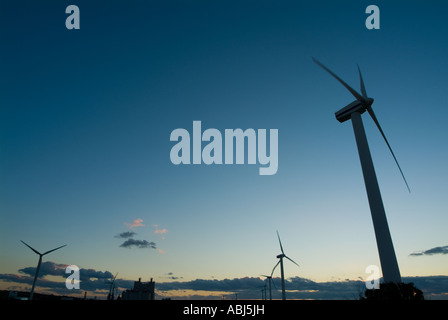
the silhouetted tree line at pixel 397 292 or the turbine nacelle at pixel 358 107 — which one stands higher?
the turbine nacelle at pixel 358 107

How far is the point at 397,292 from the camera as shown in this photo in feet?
127

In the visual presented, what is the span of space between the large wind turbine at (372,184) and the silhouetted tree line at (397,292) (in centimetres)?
709

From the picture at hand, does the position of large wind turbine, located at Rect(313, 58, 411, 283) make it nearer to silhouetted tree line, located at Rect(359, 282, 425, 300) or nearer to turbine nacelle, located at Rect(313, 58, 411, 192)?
turbine nacelle, located at Rect(313, 58, 411, 192)

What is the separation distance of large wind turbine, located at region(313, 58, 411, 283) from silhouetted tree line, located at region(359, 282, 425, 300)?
7.09m

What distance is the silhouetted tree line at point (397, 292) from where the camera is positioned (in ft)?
125

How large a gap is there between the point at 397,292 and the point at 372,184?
843 inches

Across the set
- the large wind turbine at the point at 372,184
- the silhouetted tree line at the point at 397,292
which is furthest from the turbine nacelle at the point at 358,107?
the silhouetted tree line at the point at 397,292

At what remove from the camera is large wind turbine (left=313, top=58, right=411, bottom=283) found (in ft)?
157

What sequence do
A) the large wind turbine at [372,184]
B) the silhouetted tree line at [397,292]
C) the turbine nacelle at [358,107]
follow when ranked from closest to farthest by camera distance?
1. the silhouetted tree line at [397,292]
2. the large wind turbine at [372,184]
3. the turbine nacelle at [358,107]

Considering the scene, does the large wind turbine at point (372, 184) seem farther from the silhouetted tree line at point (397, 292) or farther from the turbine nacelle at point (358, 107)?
the silhouetted tree line at point (397, 292)
